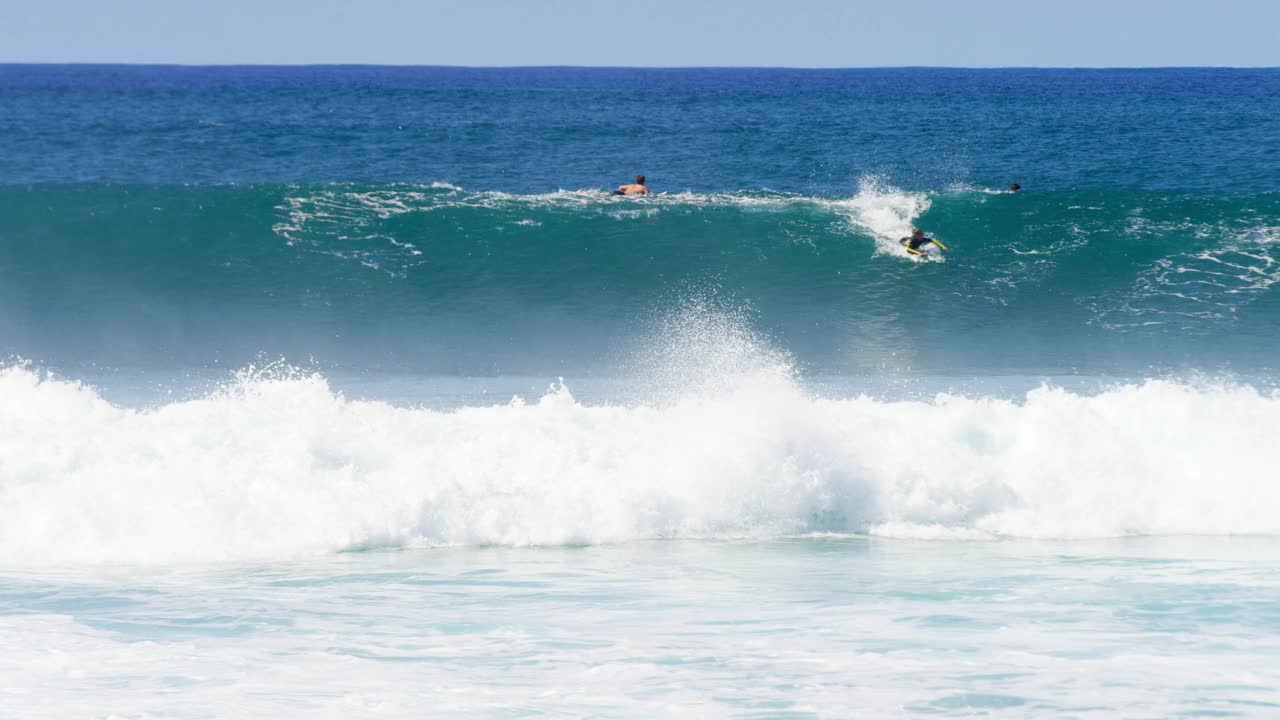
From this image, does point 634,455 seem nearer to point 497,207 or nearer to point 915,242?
point 915,242

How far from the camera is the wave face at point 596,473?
29.9 ft

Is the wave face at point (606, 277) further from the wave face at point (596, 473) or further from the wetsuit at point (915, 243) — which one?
the wave face at point (596, 473)

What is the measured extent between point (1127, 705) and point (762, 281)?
603 inches

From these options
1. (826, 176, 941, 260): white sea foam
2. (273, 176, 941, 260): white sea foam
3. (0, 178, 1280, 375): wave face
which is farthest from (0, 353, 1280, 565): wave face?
(826, 176, 941, 260): white sea foam

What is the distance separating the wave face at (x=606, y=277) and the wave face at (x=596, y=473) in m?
5.68

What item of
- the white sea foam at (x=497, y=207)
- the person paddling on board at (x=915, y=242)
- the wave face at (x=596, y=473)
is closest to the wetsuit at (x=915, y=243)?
the person paddling on board at (x=915, y=242)

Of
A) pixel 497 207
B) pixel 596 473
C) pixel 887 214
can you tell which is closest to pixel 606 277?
pixel 497 207

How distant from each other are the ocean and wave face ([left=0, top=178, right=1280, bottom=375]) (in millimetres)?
89

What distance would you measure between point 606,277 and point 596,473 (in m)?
11.2

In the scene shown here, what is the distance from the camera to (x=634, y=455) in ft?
32.9

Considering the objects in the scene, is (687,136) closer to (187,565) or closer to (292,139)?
(292,139)

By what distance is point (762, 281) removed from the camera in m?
20.8

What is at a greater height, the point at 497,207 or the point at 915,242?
the point at 497,207

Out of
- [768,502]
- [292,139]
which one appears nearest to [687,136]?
[292,139]
